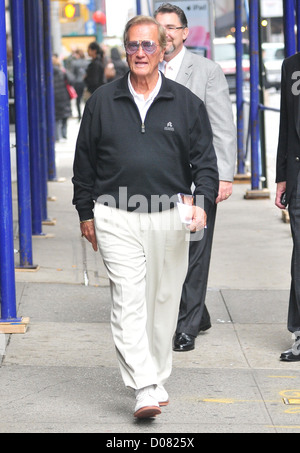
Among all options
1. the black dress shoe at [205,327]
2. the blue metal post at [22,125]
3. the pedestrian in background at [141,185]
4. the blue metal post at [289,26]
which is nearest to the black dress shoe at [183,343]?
the black dress shoe at [205,327]

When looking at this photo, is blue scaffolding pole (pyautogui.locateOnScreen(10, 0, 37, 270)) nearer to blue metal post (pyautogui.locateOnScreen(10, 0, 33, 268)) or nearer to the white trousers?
blue metal post (pyautogui.locateOnScreen(10, 0, 33, 268))

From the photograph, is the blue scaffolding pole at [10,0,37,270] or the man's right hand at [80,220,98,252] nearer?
the man's right hand at [80,220,98,252]

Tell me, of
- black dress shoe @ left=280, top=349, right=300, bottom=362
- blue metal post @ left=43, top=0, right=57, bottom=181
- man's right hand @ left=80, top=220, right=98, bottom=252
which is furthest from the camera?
blue metal post @ left=43, top=0, right=57, bottom=181

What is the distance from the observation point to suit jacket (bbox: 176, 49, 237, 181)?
242 inches

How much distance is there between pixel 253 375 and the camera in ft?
19.0

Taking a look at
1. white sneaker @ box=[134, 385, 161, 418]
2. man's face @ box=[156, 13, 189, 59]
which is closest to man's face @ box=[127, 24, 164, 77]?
man's face @ box=[156, 13, 189, 59]

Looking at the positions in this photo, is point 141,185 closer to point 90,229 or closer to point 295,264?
point 90,229

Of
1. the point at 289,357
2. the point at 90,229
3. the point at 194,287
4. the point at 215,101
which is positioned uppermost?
the point at 215,101

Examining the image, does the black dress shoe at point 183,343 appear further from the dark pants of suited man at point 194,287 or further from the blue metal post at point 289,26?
the blue metal post at point 289,26

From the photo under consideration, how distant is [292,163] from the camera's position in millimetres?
6059

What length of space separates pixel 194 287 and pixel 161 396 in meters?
1.25

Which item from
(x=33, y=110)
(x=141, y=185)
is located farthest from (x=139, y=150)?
(x=33, y=110)

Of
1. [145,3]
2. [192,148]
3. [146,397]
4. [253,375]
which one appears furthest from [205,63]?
[145,3]
